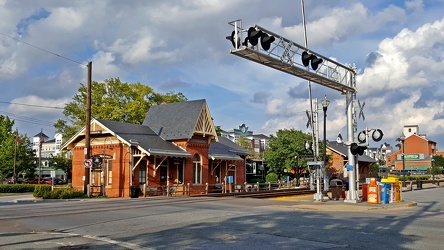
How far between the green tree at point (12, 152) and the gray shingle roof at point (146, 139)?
29228 mm

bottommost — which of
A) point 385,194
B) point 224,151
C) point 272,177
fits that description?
point 385,194

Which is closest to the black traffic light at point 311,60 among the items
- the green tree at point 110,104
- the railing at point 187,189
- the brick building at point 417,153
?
the railing at point 187,189

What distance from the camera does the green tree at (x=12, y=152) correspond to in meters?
61.1

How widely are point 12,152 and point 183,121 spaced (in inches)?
1368

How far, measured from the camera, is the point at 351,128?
942 inches

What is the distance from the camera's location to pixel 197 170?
3791 centimetres

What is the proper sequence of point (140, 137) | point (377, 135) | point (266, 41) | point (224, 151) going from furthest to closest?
point (224, 151) → point (140, 137) → point (377, 135) → point (266, 41)

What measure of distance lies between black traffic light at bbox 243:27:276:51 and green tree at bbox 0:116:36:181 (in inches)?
1965

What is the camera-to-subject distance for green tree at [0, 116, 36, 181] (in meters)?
61.1

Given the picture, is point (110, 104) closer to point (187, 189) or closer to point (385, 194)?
point (187, 189)

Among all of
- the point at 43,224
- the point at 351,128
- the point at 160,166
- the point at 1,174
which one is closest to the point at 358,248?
the point at 43,224

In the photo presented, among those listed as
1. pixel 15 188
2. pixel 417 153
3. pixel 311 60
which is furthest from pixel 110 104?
pixel 417 153

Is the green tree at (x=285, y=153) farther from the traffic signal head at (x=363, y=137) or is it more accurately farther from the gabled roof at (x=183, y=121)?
the traffic signal head at (x=363, y=137)

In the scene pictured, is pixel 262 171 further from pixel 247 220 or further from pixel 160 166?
pixel 247 220
